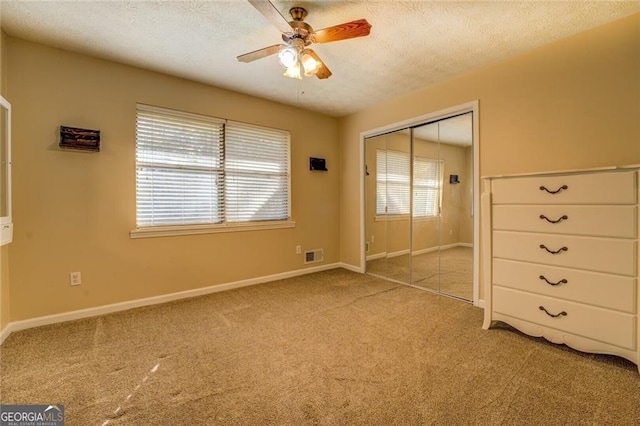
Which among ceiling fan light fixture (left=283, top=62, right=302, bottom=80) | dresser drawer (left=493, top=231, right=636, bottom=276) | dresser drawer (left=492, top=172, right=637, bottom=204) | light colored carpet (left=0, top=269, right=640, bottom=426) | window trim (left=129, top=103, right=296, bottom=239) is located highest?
ceiling fan light fixture (left=283, top=62, right=302, bottom=80)

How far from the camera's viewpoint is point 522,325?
86.0 inches

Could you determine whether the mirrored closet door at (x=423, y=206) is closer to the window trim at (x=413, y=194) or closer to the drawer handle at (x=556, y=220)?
the window trim at (x=413, y=194)

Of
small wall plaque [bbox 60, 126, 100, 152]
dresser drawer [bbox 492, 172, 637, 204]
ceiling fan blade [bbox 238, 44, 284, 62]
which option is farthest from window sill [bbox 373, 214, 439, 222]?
small wall plaque [bbox 60, 126, 100, 152]

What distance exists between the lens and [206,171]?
3.31m

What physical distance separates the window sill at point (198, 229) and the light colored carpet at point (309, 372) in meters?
0.78

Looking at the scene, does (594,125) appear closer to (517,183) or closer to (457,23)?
(517,183)

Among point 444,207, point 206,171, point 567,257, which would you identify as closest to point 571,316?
point 567,257

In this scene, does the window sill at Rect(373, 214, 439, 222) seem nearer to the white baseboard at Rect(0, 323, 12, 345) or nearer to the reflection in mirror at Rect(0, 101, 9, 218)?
the reflection in mirror at Rect(0, 101, 9, 218)

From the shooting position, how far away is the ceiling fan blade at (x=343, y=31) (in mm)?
1783

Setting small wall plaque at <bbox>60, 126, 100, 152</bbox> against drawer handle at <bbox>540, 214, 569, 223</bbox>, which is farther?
small wall plaque at <bbox>60, 126, 100, 152</bbox>

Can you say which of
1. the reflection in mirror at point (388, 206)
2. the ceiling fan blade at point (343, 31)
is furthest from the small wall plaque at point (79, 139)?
the reflection in mirror at point (388, 206)

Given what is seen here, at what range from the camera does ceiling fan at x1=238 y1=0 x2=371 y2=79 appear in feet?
Answer: 6.00

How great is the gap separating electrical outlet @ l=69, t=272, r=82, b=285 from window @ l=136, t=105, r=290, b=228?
0.66 meters

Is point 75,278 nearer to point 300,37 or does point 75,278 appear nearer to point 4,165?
point 4,165
